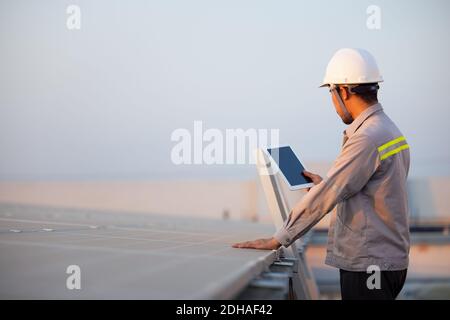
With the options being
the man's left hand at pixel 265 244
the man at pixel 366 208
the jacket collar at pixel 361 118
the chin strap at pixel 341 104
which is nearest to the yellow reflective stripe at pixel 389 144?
the man at pixel 366 208

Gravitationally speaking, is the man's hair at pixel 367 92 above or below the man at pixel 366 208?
above

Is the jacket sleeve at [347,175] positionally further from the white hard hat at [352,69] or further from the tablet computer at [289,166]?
the tablet computer at [289,166]

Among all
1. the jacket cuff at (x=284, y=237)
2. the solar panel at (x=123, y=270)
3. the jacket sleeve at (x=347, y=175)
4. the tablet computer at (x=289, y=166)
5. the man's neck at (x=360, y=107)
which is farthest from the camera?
the tablet computer at (x=289, y=166)

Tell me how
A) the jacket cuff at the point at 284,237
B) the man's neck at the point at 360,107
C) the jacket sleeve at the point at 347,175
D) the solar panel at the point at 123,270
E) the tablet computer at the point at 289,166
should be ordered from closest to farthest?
the solar panel at the point at 123,270 < the jacket sleeve at the point at 347,175 < the jacket cuff at the point at 284,237 < the man's neck at the point at 360,107 < the tablet computer at the point at 289,166

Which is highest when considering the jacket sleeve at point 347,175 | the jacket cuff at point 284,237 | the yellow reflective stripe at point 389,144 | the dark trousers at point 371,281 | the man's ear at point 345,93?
the man's ear at point 345,93

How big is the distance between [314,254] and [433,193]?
18.4 feet

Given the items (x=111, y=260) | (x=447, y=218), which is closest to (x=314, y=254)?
(x=447, y=218)

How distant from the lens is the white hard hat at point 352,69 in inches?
120

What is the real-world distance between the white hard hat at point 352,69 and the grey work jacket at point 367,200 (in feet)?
0.96

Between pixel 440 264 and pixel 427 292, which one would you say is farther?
pixel 440 264

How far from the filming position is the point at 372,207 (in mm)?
2799

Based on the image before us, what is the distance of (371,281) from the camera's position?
279 centimetres

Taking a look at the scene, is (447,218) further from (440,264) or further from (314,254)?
(314,254)
